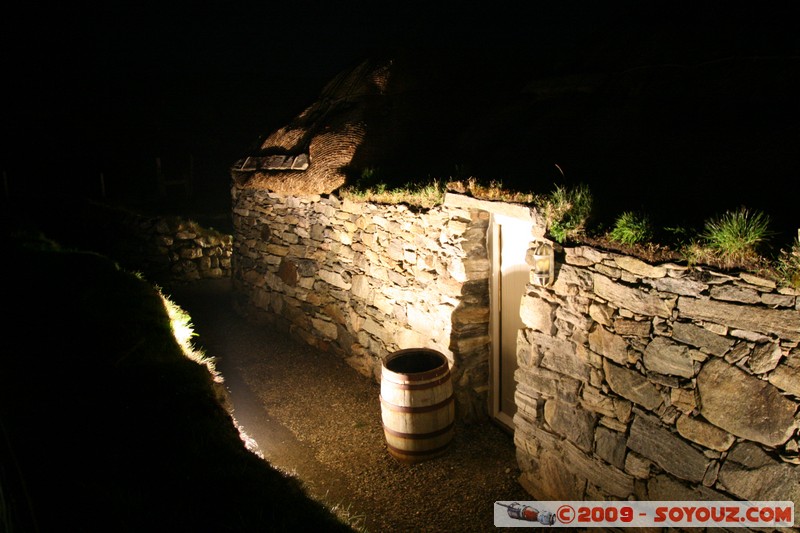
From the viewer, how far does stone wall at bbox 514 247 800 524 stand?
2.91m

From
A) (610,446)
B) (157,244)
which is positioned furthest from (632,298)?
(157,244)

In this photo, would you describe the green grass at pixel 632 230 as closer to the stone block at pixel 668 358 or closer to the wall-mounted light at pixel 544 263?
the wall-mounted light at pixel 544 263

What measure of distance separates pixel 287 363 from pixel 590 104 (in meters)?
5.93

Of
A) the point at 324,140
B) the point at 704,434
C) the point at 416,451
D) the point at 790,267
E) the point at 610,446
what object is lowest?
the point at 416,451

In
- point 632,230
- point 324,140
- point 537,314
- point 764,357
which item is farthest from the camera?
point 324,140

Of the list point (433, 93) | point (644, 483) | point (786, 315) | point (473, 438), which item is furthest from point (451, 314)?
point (433, 93)

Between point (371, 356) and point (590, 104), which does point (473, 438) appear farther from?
point (590, 104)

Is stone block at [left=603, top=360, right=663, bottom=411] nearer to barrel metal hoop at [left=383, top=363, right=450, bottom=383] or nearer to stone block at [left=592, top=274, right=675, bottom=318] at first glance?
stone block at [left=592, top=274, right=675, bottom=318]

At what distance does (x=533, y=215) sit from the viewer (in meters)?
4.50

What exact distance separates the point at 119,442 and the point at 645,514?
147 inches

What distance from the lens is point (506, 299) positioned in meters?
5.73

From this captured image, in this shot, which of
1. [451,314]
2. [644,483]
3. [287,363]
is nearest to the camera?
[644,483]

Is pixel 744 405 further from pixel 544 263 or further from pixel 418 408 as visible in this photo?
pixel 418 408

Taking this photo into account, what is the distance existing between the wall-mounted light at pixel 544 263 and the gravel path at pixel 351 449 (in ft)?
7.31
